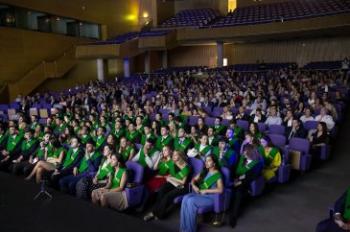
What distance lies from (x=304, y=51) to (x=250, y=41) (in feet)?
8.37

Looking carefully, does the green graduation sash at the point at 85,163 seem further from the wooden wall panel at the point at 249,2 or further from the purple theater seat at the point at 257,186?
the wooden wall panel at the point at 249,2

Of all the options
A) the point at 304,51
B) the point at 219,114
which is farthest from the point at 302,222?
the point at 304,51

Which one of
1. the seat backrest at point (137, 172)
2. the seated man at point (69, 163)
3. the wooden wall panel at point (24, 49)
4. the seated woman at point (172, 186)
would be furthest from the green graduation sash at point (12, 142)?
the wooden wall panel at point (24, 49)

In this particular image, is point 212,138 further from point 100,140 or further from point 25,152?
point 25,152

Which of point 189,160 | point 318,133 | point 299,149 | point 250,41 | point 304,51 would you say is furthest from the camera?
point 250,41

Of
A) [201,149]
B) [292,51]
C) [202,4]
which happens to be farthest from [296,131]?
[202,4]

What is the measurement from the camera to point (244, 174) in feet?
14.1

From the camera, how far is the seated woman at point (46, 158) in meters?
5.51

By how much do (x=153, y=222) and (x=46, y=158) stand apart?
2558 mm

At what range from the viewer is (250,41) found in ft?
57.0

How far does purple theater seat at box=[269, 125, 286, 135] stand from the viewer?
612cm

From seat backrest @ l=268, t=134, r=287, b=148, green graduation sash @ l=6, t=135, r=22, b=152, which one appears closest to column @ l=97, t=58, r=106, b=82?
green graduation sash @ l=6, t=135, r=22, b=152

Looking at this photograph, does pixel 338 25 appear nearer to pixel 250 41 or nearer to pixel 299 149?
pixel 250 41

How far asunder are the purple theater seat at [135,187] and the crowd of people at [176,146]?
0.06 metres
